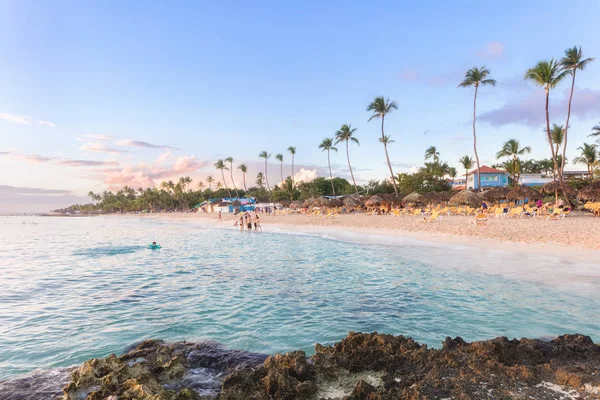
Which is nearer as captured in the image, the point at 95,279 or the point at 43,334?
the point at 43,334

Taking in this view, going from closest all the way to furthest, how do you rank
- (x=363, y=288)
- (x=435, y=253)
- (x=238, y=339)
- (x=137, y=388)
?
(x=137, y=388)
(x=238, y=339)
(x=363, y=288)
(x=435, y=253)

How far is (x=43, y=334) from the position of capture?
18.5ft

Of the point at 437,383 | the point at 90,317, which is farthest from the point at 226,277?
the point at 437,383

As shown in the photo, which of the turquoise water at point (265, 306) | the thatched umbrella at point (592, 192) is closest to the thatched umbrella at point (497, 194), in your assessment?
the thatched umbrella at point (592, 192)

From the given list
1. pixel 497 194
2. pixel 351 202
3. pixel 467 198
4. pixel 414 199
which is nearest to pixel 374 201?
pixel 414 199

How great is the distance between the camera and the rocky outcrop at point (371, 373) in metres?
3.02

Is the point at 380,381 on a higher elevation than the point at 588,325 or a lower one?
higher

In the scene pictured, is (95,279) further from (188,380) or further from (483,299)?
(483,299)

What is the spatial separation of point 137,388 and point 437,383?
8.93ft

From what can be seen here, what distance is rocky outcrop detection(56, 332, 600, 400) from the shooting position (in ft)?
9.89

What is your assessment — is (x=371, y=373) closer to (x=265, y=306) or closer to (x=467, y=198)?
(x=265, y=306)

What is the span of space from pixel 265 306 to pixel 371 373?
362 centimetres

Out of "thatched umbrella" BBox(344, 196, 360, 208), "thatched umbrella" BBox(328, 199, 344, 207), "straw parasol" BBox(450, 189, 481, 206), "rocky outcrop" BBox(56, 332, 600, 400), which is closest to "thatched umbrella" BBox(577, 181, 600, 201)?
"straw parasol" BBox(450, 189, 481, 206)

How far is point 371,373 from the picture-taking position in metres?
3.58
